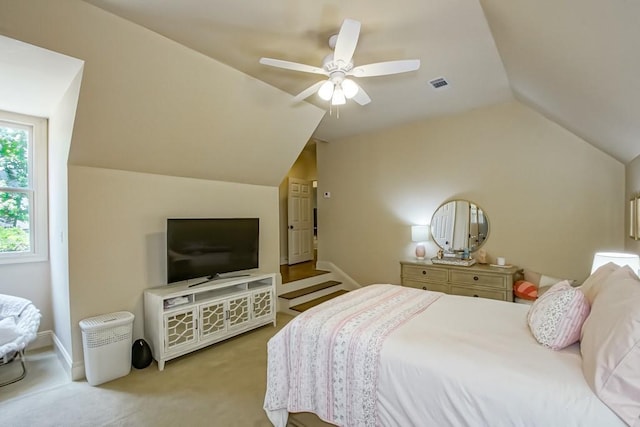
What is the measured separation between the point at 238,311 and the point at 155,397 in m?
1.23

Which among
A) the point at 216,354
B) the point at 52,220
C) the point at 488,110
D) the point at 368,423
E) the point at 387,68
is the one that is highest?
the point at 488,110

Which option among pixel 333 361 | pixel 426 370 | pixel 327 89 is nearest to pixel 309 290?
pixel 333 361

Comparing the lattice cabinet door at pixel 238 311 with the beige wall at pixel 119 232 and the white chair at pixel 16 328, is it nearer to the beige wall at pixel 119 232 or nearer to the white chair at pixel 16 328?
the beige wall at pixel 119 232

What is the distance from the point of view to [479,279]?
3697mm

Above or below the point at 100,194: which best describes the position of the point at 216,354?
below

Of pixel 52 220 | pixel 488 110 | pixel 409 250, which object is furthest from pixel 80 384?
pixel 488 110

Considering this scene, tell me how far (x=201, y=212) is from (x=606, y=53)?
3.76 m

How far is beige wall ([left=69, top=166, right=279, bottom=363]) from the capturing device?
283cm

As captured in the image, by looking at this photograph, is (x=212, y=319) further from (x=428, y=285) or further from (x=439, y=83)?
(x=439, y=83)

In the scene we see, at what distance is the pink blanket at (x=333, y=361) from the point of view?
5.56 ft

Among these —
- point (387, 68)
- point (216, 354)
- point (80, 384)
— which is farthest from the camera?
point (216, 354)

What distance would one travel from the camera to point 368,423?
1.66m

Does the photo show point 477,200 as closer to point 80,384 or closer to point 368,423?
point 368,423

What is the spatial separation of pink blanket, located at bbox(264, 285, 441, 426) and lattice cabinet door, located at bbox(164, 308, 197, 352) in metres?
1.45
